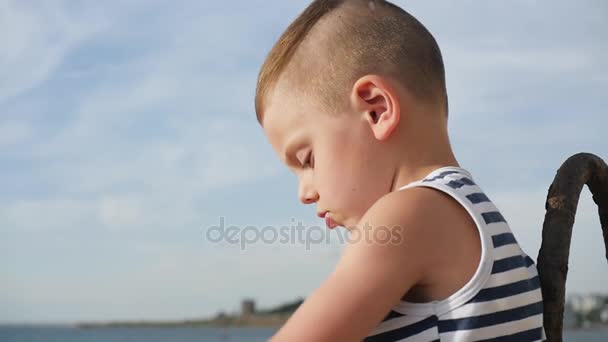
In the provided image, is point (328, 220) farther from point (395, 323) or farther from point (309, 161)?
point (395, 323)

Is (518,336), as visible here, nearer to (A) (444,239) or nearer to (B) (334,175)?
(A) (444,239)

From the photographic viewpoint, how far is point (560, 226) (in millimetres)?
1892

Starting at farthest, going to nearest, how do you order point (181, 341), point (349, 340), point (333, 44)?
1. point (181, 341)
2. point (333, 44)
3. point (349, 340)

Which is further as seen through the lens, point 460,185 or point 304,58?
point 304,58

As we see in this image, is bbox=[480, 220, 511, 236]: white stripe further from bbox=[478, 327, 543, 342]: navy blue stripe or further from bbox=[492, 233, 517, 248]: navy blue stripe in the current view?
bbox=[478, 327, 543, 342]: navy blue stripe

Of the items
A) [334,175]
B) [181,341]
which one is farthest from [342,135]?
[181,341]

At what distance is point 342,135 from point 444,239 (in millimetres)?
344

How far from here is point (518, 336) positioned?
1.63 m

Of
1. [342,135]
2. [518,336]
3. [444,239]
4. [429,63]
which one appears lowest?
[518,336]

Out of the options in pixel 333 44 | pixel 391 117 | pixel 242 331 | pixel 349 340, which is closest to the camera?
pixel 349 340

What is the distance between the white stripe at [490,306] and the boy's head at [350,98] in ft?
1.05

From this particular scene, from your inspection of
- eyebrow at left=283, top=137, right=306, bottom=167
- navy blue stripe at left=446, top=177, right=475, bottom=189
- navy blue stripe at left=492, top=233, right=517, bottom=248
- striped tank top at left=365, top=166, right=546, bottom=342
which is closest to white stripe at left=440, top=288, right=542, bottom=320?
striped tank top at left=365, top=166, right=546, bottom=342

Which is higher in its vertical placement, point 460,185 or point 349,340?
point 460,185

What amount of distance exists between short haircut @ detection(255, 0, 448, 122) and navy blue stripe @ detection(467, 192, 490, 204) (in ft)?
0.79
